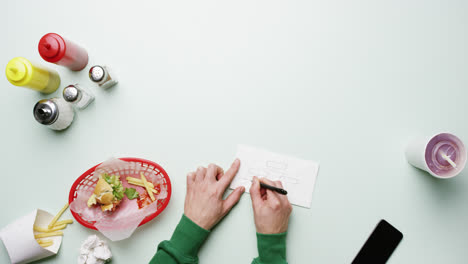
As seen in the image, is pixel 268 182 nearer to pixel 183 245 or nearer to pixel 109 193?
pixel 183 245

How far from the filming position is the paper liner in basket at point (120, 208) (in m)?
0.72

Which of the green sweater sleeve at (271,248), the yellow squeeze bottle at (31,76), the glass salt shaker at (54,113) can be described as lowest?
the green sweater sleeve at (271,248)

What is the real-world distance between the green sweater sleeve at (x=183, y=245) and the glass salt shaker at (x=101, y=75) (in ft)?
1.43

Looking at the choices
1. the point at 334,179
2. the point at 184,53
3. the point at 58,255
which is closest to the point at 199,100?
the point at 184,53

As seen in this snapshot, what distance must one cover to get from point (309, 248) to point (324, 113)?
0.37 m

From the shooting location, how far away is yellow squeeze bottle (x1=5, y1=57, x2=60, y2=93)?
2.31 ft

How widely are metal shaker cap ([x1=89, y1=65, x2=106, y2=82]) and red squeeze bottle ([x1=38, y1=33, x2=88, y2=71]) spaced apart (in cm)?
7

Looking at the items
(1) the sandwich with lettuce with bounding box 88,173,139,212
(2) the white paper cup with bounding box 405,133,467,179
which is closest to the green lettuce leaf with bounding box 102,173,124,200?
(1) the sandwich with lettuce with bounding box 88,173,139,212

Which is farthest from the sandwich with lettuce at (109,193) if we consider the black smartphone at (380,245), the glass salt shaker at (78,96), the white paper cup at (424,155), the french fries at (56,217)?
the white paper cup at (424,155)

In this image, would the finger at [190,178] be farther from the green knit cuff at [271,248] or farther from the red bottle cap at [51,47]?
the red bottle cap at [51,47]

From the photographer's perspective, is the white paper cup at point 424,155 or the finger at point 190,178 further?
the finger at point 190,178

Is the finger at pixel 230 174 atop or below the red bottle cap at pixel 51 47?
below

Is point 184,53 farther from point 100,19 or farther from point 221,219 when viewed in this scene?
point 221,219

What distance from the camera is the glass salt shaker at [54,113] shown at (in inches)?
28.5
